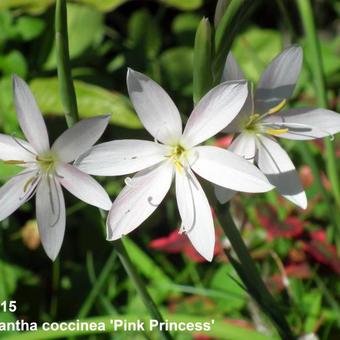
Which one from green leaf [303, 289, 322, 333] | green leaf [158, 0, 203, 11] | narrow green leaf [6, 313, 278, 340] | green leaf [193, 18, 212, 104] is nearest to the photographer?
green leaf [193, 18, 212, 104]

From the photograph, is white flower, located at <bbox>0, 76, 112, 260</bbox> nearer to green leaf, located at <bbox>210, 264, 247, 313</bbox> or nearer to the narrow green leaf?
the narrow green leaf

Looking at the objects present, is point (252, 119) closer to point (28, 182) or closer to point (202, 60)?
point (202, 60)

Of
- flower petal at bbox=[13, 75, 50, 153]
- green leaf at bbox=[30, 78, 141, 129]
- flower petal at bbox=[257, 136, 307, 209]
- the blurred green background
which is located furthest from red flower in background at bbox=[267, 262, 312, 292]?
flower petal at bbox=[13, 75, 50, 153]

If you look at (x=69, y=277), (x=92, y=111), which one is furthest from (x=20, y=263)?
(x=92, y=111)

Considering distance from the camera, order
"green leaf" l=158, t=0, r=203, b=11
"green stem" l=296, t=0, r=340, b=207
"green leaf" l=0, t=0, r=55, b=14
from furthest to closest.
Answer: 1. "green leaf" l=158, t=0, r=203, b=11
2. "green leaf" l=0, t=0, r=55, b=14
3. "green stem" l=296, t=0, r=340, b=207

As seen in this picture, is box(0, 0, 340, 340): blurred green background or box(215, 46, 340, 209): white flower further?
box(0, 0, 340, 340): blurred green background

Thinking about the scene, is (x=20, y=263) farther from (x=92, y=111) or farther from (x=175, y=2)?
(x=175, y=2)

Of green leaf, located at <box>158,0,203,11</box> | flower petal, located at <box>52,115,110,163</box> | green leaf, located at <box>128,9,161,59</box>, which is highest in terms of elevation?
green leaf, located at <box>128,9,161,59</box>
